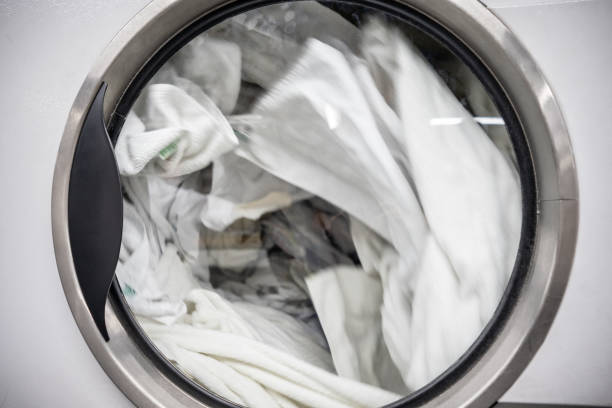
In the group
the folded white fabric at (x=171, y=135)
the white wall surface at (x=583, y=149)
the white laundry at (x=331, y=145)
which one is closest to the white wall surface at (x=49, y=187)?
the white wall surface at (x=583, y=149)

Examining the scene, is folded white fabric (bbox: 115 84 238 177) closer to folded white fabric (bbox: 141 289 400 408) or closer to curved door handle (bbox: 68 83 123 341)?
curved door handle (bbox: 68 83 123 341)

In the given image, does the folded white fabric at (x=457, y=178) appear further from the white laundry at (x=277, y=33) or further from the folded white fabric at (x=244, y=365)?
the folded white fabric at (x=244, y=365)

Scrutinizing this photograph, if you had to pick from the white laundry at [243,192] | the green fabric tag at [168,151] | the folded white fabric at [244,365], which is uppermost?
the green fabric tag at [168,151]

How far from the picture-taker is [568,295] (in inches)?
23.3

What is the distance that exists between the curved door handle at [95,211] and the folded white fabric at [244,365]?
0.31ft

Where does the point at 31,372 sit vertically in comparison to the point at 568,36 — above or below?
below

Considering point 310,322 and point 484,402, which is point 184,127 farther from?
point 484,402

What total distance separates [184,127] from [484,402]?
0.57m

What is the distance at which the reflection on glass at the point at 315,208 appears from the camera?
23.8 inches

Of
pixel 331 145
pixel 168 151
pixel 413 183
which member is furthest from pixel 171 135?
pixel 413 183

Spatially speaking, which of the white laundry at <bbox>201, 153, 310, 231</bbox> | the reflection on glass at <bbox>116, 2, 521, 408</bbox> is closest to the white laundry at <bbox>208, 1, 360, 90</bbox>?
the reflection on glass at <bbox>116, 2, 521, 408</bbox>

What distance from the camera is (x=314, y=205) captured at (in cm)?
64

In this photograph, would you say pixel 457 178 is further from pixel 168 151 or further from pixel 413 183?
pixel 168 151

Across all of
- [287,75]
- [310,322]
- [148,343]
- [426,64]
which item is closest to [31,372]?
[148,343]
